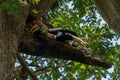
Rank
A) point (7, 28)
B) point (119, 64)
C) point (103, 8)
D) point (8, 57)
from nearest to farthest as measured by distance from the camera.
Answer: point (103, 8)
point (8, 57)
point (7, 28)
point (119, 64)

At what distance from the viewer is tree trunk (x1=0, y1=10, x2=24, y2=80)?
431 cm

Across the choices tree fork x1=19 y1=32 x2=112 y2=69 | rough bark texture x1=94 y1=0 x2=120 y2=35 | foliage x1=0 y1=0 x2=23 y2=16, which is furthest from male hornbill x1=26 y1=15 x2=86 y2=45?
rough bark texture x1=94 y1=0 x2=120 y2=35

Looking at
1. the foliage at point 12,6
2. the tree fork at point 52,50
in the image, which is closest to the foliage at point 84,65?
the tree fork at point 52,50

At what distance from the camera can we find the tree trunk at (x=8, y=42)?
14.1ft

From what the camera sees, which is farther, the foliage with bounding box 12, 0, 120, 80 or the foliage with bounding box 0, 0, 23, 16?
the foliage with bounding box 12, 0, 120, 80

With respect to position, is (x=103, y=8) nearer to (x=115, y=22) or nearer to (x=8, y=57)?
(x=115, y=22)

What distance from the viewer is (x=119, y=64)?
7004 mm

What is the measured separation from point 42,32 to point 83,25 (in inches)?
79.4

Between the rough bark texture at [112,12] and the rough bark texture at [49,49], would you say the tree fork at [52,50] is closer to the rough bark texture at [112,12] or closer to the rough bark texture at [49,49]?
the rough bark texture at [49,49]

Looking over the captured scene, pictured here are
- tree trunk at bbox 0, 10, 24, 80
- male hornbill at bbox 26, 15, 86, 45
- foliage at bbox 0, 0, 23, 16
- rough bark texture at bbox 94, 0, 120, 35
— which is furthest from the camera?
male hornbill at bbox 26, 15, 86, 45

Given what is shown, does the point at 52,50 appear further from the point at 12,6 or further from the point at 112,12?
the point at 112,12

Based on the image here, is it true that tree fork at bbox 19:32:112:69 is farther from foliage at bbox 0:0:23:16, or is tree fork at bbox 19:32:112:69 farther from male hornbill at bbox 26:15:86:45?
foliage at bbox 0:0:23:16

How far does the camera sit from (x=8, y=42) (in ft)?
15.1

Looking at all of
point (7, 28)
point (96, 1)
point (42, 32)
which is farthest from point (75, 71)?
point (96, 1)
